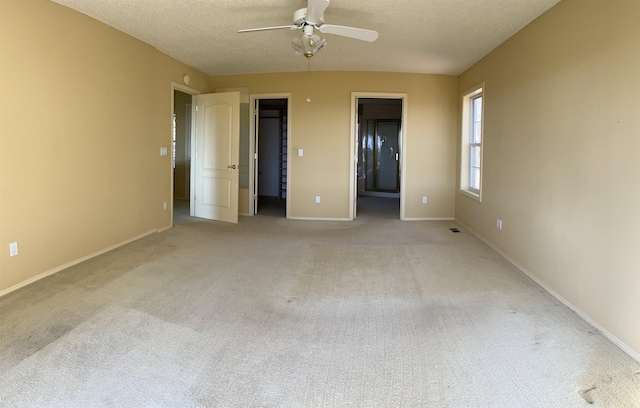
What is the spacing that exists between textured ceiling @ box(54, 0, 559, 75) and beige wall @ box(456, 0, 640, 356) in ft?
1.46

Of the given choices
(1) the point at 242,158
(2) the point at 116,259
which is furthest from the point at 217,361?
(1) the point at 242,158

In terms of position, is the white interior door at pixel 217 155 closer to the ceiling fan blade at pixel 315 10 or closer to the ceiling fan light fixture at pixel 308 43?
the ceiling fan light fixture at pixel 308 43

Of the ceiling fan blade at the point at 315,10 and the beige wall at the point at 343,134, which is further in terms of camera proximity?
the beige wall at the point at 343,134

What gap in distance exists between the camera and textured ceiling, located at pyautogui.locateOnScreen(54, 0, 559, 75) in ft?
11.8

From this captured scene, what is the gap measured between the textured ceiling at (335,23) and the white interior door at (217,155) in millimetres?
634

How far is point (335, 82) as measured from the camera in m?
6.47

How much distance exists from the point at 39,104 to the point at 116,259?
1.55 meters

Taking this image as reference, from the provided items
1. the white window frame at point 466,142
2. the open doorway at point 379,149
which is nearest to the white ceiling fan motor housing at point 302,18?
the white window frame at point 466,142

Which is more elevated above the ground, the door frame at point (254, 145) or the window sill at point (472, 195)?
the door frame at point (254, 145)

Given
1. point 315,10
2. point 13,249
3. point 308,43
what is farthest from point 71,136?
point 315,10

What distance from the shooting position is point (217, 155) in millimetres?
6258

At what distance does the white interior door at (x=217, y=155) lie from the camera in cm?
609

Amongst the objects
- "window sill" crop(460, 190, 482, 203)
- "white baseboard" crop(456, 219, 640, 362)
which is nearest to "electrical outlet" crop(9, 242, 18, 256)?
"white baseboard" crop(456, 219, 640, 362)

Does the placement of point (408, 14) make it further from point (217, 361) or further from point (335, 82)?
point (217, 361)
